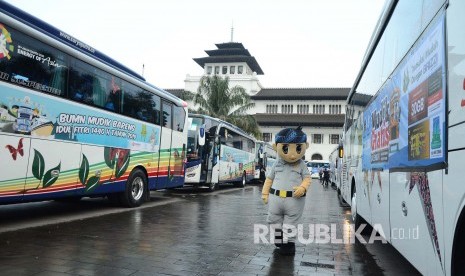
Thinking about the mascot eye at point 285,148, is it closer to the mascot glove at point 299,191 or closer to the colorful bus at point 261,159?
the mascot glove at point 299,191

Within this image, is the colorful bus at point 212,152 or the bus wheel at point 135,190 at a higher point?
the colorful bus at point 212,152

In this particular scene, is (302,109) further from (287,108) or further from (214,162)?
(214,162)

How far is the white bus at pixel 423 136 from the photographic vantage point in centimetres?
267

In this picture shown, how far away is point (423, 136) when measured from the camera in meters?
3.32

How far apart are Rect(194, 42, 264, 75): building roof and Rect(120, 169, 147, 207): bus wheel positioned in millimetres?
57388

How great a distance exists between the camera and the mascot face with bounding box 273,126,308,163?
603 cm

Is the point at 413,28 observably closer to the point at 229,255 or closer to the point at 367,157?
the point at 367,157

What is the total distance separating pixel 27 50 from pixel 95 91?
2055mm

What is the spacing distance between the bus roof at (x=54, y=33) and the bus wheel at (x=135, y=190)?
269 centimetres

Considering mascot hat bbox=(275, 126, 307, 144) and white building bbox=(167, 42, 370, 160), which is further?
white building bbox=(167, 42, 370, 160)

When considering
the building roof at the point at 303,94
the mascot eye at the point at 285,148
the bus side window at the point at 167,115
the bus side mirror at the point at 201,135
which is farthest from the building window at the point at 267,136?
the mascot eye at the point at 285,148

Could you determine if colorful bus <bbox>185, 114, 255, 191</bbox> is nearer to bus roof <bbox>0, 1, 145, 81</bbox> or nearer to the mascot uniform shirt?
bus roof <bbox>0, 1, 145, 81</bbox>

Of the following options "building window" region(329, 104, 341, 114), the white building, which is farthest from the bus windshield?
"building window" region(329, 104, 341, 114)

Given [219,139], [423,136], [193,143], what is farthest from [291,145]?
[219,139]
